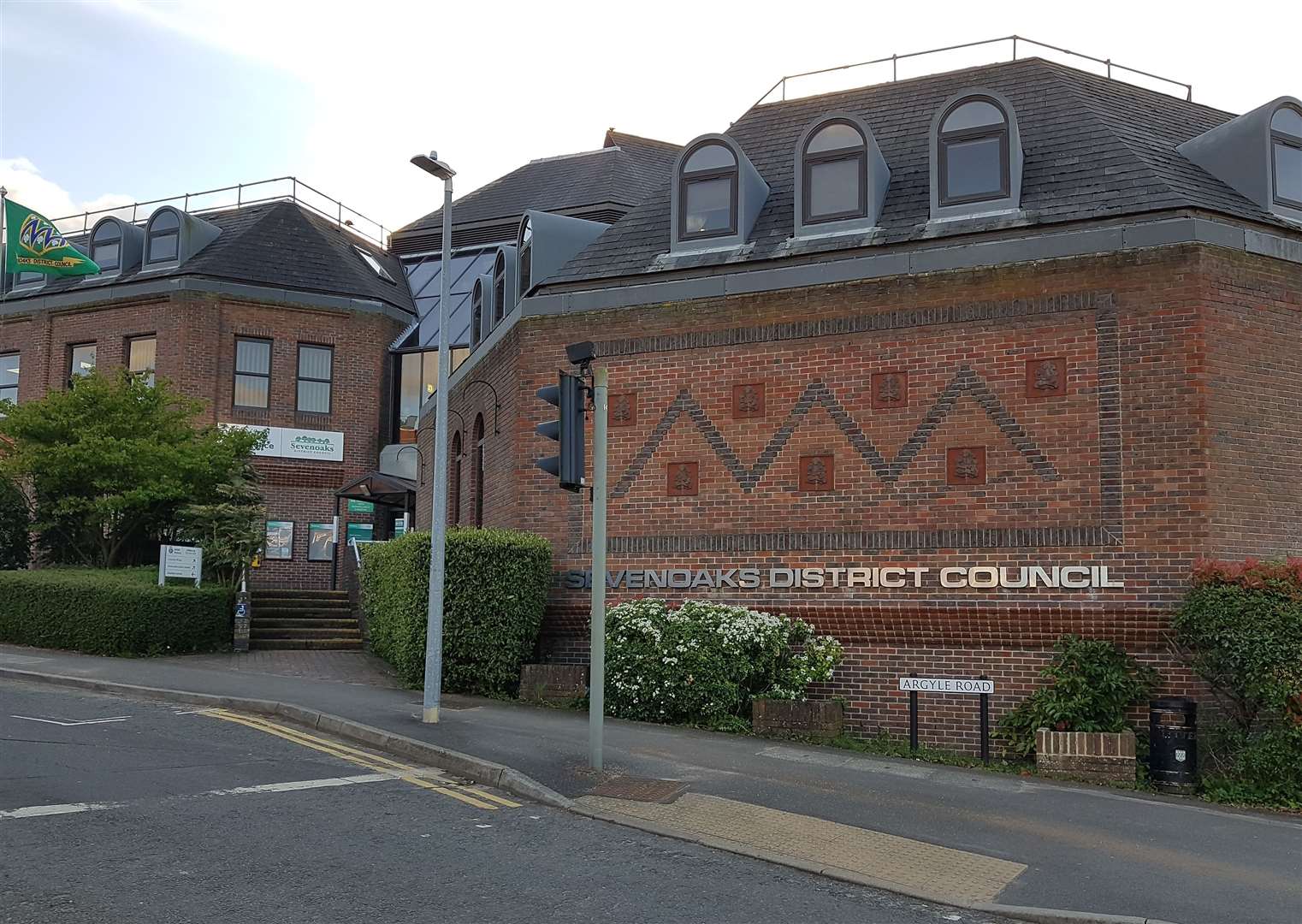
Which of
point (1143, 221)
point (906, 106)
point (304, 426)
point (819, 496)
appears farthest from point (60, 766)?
point (304, 426)

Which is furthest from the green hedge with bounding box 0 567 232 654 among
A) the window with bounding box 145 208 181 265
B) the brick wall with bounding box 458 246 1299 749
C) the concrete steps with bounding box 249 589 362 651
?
the window with bounding box 145 208 181 265

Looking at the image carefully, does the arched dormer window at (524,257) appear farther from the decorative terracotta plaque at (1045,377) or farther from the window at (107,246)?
the window at (107,246)

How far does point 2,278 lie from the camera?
34.1 metres

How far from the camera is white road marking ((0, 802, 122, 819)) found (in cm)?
872

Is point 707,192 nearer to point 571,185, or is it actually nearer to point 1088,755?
point 1088,755

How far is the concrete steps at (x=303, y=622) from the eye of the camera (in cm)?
2275

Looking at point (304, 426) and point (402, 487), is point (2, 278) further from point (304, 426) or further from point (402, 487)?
point (402, 487)

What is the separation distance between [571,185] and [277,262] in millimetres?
8854

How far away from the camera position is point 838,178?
656 inches

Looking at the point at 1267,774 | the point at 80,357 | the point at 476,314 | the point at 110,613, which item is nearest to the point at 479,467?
the point at 476,314

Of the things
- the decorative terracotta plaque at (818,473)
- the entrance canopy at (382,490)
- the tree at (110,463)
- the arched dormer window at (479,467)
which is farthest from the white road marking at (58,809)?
the entrance canopy at (382,490)

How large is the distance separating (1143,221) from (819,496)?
17.2 ft

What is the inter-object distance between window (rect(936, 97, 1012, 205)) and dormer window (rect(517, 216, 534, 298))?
267 inches

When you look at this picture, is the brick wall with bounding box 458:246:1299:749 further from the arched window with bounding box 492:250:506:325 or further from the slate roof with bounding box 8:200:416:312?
the slate roof with bounding box 8:200:416:312
